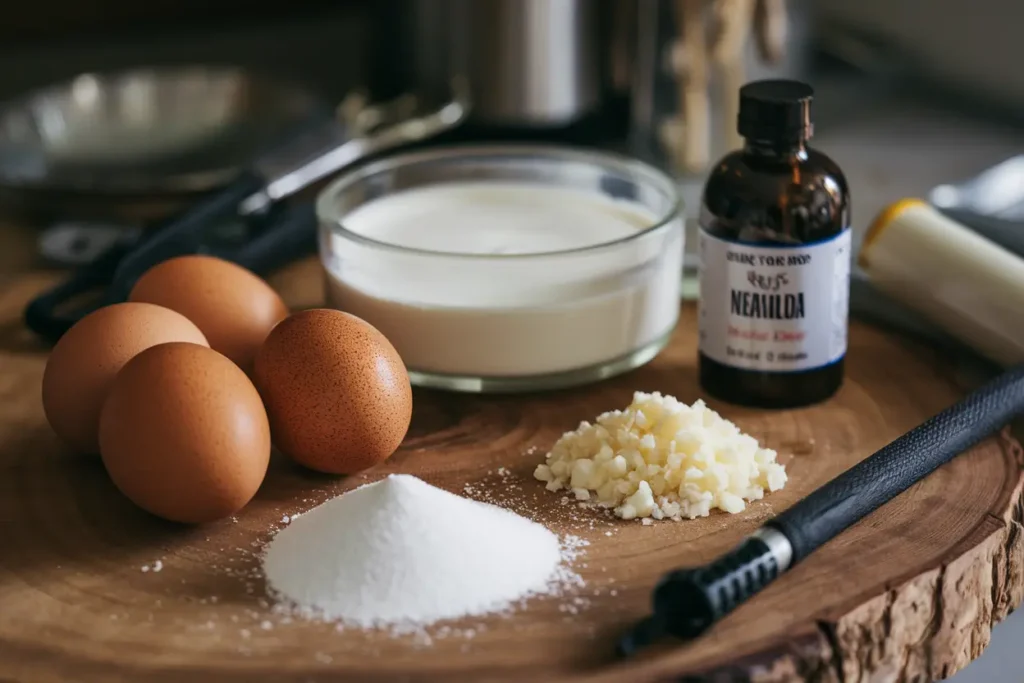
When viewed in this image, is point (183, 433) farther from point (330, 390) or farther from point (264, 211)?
point (264, 211)

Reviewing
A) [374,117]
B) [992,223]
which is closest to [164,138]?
[374,117]

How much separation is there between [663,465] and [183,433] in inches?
15.2

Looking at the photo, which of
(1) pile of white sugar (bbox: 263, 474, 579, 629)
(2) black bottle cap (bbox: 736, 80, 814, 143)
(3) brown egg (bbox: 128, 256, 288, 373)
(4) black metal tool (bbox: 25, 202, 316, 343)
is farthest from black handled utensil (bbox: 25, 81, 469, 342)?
(2) black bottle cap (bbox: 736, 80, 814, 143)

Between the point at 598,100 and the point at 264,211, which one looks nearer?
the point at 264,211

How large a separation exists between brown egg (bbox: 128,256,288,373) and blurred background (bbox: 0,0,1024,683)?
413mm

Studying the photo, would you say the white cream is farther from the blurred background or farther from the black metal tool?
the blurred background

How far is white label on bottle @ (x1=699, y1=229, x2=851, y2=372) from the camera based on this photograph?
1.17m

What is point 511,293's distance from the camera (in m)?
1.23

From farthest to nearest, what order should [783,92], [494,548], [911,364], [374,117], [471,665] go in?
[374,117] → [911,364] → [783,92] → [494,548] → [471,665]

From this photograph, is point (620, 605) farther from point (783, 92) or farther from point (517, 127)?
point (517, 127)

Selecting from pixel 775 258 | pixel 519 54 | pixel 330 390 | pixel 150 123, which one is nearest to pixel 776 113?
pixel 775 258

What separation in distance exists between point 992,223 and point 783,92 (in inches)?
15.8

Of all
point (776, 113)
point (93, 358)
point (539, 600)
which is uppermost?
point (776, 113)

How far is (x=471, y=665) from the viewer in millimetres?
894
